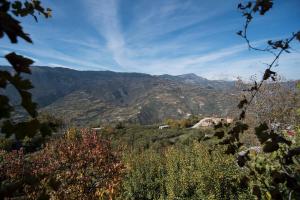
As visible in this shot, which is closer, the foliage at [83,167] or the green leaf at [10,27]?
the green leaf at [10,27]

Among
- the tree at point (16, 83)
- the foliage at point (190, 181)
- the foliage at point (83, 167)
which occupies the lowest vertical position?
the foliage at point (190, 181)

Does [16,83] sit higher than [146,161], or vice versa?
[16,83]

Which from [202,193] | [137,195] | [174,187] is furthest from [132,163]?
[202,193]

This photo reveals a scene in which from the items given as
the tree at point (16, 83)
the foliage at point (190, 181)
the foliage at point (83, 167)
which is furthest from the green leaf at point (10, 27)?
the foliage at point (190, 181)

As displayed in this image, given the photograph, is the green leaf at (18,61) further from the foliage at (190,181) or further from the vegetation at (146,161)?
the foliage at (190,181)

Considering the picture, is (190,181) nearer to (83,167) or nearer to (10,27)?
(83,167)

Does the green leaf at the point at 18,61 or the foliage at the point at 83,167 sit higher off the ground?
the green leaf at the point at 18,61

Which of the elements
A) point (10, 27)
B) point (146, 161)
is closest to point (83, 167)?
point (146, 161)

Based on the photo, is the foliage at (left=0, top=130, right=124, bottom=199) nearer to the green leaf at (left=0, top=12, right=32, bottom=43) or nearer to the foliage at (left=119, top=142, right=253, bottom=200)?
the foliage at (left=119, top=142, right=253, bottom=200)

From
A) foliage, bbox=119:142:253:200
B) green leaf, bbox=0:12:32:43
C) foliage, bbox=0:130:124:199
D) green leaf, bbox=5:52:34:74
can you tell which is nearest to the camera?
green leaf, bbox=0:12:32:43

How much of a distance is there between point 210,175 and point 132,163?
13.9 feet

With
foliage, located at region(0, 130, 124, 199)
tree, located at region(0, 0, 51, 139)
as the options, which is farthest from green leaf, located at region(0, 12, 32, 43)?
foliage, located at region(0, 130, 124, 199)

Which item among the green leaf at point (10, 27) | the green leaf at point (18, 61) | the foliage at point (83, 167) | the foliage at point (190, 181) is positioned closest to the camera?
the green leaf at point (10, 27)

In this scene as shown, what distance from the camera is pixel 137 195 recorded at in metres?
8.97
